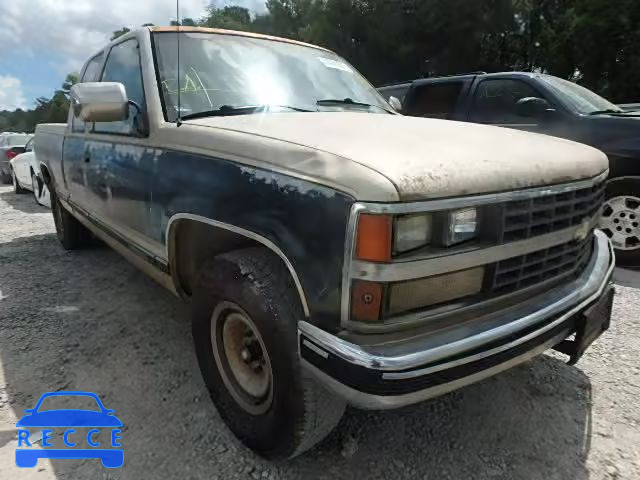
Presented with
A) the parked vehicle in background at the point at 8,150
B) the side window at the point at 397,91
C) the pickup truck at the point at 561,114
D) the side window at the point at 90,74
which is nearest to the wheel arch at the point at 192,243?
the side window at the point at 90,74

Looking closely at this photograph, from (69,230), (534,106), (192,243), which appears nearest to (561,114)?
(534,106)

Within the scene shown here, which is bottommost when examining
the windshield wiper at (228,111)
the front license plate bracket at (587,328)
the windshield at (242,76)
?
the front license plate bracket at (587,328)

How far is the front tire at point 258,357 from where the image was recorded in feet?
5.64

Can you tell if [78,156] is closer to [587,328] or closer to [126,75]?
[126,75]

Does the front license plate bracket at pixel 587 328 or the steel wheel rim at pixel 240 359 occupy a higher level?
the front license plate bracket at pixel 587 328

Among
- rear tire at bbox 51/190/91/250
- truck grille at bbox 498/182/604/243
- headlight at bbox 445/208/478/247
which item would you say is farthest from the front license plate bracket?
rear tire at bbox 51/190/91/250

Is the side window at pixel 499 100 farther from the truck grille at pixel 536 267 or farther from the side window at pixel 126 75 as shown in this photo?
the side window at pixel 126 75

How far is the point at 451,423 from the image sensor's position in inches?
90.5

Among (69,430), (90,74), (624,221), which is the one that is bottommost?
(69,430)

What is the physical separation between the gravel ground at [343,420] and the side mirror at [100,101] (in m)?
1.39

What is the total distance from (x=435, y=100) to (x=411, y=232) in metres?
5.13

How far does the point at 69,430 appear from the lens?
223 cm

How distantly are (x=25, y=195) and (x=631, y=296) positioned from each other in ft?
36.4

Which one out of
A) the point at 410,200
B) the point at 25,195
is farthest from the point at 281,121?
the point at 25,195
